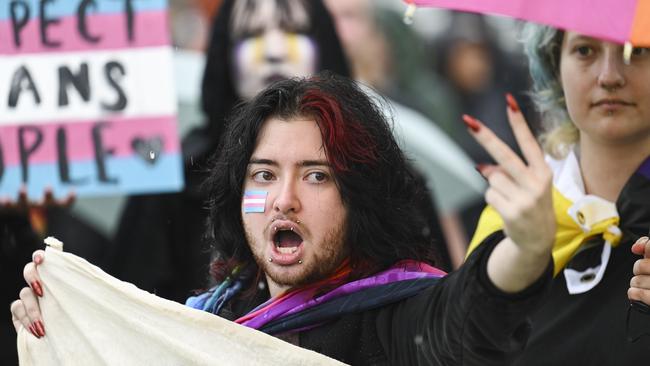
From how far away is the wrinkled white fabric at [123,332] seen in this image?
3.49 metres

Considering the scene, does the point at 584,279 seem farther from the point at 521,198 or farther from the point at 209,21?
the point at 209,21

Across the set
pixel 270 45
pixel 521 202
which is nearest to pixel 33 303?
pixel 521 202

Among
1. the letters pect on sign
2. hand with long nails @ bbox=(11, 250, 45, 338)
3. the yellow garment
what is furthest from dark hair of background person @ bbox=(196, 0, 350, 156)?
hand with long nails @ bbox=(11, 250, 45, 338)

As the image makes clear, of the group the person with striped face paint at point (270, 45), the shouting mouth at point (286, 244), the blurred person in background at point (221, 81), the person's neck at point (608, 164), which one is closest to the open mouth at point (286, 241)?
the shouting mouth at point (286, 244)

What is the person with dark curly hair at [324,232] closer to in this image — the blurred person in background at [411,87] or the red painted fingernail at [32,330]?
the red painted fingernail at [32,330]

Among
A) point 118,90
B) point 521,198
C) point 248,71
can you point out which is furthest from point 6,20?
point 521,198

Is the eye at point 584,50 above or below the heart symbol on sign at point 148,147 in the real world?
above

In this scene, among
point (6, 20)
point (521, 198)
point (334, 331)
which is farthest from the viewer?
point (6, 20)

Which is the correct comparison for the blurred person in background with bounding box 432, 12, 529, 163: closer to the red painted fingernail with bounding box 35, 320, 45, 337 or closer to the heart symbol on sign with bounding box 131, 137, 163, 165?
the heart symbol on sign with bounding box 131, 137, 163, 165

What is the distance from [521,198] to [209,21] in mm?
5965

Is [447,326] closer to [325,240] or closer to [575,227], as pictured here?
[325,240]

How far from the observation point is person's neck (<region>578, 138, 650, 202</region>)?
4172mm

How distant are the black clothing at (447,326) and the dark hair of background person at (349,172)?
0.19m

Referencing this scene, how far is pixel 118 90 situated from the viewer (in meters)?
5.53
